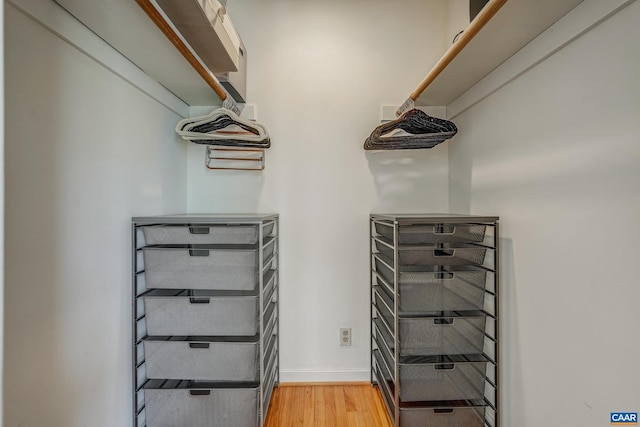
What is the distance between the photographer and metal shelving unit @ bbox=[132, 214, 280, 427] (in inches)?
46.2

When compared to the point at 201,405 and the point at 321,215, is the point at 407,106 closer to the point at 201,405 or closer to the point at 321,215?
the point at 321,215

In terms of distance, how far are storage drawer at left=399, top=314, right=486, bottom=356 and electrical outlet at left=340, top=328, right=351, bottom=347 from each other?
519 mm

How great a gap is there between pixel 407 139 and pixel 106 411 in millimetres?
1706

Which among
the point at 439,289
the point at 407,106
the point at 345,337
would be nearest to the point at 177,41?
the point at 407,106

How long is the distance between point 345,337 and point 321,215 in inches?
30.0

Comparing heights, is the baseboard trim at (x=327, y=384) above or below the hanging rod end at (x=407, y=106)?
below

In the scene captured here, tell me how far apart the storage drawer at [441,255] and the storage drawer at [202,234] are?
0.65m

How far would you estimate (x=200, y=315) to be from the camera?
1186 mm

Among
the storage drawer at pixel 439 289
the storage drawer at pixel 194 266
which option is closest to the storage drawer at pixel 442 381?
the storage drawer at pixel 439 289

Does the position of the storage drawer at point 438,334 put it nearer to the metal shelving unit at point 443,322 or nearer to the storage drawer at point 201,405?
the metal shelving unit at point 443,322

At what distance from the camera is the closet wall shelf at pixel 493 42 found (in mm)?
884

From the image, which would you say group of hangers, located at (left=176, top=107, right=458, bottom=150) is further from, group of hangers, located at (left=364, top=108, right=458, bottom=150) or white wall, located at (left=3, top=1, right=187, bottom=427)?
white wall, located at (left=3, top=1, right=187, bottom=427)

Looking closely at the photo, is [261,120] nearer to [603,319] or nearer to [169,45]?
[169,45]

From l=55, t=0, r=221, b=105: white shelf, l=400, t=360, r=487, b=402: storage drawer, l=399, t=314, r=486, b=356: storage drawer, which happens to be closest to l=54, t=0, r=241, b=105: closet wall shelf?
l=55, t=0, r=221, b=105: white shelf
